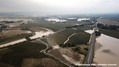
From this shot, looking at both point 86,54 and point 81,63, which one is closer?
point 81,63

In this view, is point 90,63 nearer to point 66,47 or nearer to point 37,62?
point 66,47

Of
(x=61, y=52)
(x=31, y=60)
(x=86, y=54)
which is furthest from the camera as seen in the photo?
(x=61, y=52)

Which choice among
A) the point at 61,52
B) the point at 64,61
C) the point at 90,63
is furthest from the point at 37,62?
the point at 90,63

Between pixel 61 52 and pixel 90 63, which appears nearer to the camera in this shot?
pixel 90 63

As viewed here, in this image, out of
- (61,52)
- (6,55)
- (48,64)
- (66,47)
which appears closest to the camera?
(48,64)

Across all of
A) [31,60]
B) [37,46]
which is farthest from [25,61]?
[37,46]

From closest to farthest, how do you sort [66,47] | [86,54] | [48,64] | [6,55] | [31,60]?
[48,64] → [31,60] → [6,55] → [86,54] → [66,47]

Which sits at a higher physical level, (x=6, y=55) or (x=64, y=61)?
(x=6, y=55)

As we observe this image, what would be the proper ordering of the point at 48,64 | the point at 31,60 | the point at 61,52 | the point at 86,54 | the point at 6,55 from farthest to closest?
the point at 61,52 → the point at 86,54 → the point at 6,55 → the point at 31,60 → the point at 48,64

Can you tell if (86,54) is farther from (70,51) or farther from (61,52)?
(61,52)
